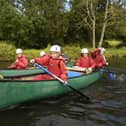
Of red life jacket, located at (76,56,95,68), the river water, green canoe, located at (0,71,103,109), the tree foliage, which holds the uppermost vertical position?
the tree foliage

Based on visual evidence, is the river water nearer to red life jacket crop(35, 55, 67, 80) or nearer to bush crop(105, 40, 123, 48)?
red life jacket crop(35, 55, 67, 80)

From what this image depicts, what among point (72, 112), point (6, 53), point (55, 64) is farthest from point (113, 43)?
point (72, 112)

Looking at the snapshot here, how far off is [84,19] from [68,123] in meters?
25.6

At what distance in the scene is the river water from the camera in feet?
28.6

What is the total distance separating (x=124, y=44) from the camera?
36719 mm

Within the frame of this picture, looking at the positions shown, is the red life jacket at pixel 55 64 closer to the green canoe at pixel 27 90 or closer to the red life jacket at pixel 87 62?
the green canoe at pixel 27 90

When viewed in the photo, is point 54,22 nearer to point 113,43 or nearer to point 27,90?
point 113,43

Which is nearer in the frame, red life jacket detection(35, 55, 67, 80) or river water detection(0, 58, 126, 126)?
river water detection(0, 58, 126, 126)

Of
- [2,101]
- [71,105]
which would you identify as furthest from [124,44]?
[2,101]

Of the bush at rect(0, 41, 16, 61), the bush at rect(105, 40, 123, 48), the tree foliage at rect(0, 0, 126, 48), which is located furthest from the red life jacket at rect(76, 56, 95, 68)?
the bush at rect(105, 40, 123, 48)

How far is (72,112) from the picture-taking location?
32.0ft

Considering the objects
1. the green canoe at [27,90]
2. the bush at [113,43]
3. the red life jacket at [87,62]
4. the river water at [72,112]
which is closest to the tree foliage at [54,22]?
the bush at [113,43]

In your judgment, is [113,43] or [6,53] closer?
[6,53]

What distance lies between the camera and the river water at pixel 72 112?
8.70 meters
